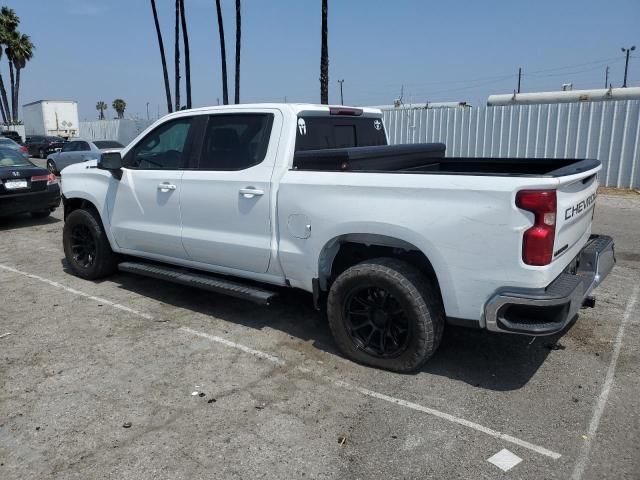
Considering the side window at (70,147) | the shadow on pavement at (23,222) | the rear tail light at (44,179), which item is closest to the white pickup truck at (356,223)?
the rear tail light at (44,179)

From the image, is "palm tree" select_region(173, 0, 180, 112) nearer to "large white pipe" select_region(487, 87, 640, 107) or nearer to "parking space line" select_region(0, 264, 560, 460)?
"large white pipe" select_region(487, 87, 640, 107)

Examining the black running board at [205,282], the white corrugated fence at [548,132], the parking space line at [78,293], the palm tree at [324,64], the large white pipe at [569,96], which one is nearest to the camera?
the black running board at [205,282]

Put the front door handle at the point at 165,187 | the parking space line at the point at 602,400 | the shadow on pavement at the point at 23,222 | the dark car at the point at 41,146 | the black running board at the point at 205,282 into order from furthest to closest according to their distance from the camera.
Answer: the dark car at the point at 41,146 < the shadow on pavement at the point at 23,222 < the front door handle at the point at 165,187 < the black running board at the point at 205,282 < the parking space line at the point at 602,400

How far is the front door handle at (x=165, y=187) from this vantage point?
5078mm

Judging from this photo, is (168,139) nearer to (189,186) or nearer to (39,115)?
(189,186)

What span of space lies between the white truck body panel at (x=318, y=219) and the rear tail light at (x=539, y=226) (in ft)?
0.13

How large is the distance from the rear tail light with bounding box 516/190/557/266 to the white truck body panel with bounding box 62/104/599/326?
0.04m

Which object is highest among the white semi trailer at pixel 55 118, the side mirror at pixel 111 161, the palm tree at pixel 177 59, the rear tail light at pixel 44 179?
the palm tree at pixel 177 59

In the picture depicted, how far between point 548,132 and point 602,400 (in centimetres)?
1349

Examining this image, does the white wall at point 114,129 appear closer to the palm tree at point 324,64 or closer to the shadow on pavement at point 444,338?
the palm tree at point 324,64

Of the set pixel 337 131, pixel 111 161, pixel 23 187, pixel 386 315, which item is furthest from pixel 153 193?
pixel 23 187

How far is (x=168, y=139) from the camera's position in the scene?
5316 mm

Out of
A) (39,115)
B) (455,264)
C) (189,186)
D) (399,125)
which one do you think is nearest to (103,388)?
(189,186)

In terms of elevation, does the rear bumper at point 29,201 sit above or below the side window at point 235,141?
below
